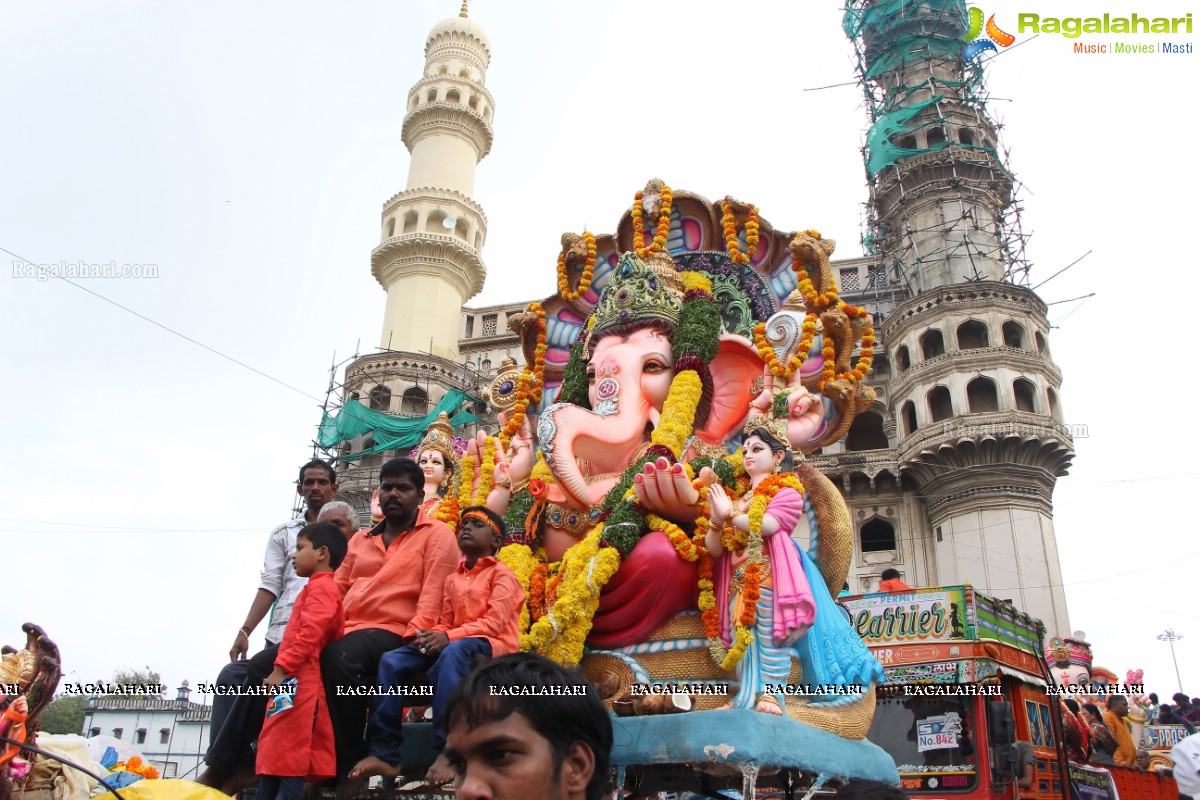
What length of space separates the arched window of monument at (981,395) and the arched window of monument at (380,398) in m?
17.3

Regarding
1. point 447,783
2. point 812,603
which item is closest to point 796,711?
point 812,603

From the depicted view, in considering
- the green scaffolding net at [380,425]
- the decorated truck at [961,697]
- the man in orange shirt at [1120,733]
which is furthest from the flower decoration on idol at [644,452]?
the green scaffolding net at [380,425]

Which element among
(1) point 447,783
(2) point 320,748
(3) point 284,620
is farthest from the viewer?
(3) point 284,620

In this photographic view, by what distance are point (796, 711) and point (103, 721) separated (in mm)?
20437

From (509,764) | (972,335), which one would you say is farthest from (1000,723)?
(972,335)

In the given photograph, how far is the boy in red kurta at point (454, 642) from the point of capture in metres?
3.78

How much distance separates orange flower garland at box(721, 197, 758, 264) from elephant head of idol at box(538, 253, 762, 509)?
1.52 ft

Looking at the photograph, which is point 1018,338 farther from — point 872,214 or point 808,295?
point 808,295

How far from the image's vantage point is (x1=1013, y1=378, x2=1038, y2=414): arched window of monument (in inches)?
956

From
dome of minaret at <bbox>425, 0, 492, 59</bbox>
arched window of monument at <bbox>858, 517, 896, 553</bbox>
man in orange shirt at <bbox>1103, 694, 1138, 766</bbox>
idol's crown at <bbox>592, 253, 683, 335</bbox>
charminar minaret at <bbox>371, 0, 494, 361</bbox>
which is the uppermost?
dome of minaret at <bbox>425, 0, 492, 59</bbox>

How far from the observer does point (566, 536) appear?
604 cm

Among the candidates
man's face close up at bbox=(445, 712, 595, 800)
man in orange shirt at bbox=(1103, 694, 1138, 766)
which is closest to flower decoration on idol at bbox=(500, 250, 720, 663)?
man's face close up at bbox=(445, 712, 595, 800)

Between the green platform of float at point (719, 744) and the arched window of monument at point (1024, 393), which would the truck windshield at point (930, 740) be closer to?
the green platform of float at point (719, 744)

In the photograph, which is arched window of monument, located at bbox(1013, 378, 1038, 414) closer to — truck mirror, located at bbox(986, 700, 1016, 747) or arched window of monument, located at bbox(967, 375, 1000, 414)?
arched window of monument, located at bbox(967, 375, 1000, 414)
